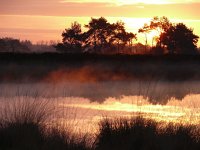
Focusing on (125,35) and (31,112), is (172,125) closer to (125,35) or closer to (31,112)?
(31,112)

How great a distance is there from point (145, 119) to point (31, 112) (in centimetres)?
179

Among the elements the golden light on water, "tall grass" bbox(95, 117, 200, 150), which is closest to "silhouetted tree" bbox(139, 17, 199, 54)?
the golden light on water

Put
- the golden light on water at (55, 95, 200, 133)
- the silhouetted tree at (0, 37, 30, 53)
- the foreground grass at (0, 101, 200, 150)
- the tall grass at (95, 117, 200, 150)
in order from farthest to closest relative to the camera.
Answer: the silhouetted tree at (0, 37, 30, 53) < the golden light on water at (55, 95, 200, 133) < the tall grass at (95, 117, 200, 150) < the foreground grass at (0, 101, 200, 150)

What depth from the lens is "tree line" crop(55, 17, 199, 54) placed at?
53.8 metres

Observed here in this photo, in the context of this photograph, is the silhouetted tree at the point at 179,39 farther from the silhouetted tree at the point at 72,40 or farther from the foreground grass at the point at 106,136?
the foreground grass at the point at 106,136

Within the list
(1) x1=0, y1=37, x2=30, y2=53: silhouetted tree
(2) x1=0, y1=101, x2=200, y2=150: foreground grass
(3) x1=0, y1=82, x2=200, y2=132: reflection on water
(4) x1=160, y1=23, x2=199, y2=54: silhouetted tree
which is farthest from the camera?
(1) x1=0, y1=37, x2=30, y2=53: silhouetted tree

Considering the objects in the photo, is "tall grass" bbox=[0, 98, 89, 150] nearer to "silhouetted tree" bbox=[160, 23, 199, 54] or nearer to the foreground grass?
the foreground grass

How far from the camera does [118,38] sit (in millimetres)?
57188

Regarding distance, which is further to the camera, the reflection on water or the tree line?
the tree line

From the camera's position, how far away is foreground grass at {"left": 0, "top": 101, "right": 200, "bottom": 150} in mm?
7840

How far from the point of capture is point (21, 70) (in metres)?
35.3

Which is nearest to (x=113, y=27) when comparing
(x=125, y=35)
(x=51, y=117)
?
(x=125, y=35)

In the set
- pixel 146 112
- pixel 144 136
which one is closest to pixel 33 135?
pixel 144 136

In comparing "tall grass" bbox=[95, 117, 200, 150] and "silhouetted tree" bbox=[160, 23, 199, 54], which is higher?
"silhouetted tree" bbox=[160, 23, 199, 54]
